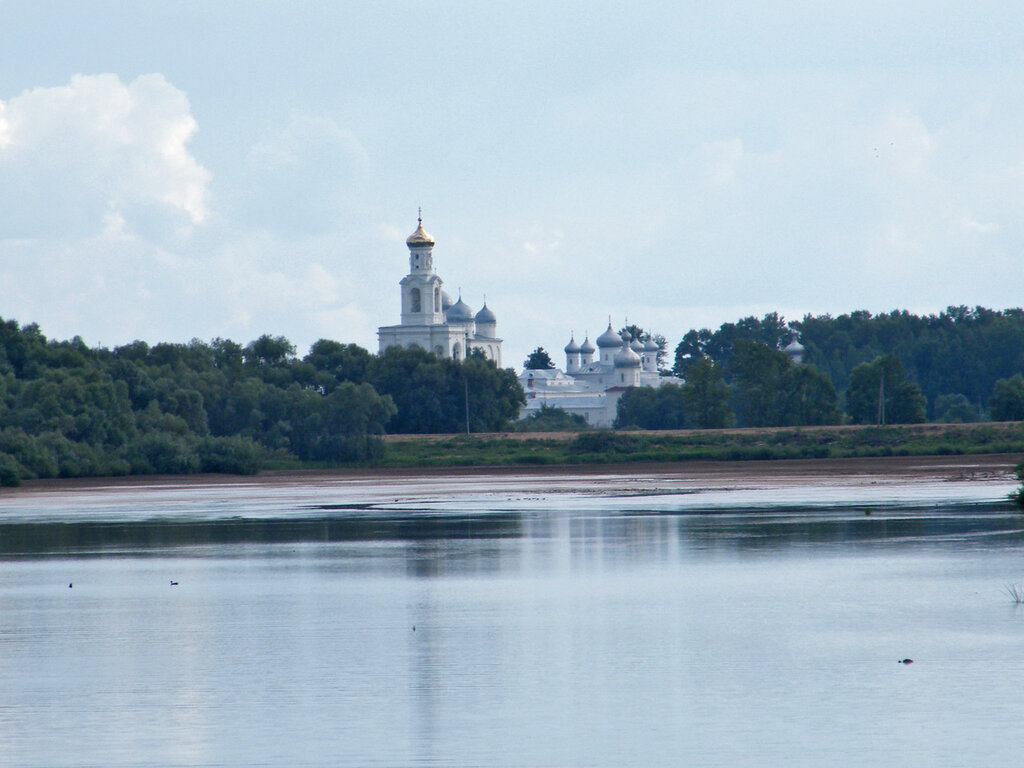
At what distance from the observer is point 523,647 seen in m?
16.2

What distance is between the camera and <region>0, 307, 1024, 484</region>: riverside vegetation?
6638cm

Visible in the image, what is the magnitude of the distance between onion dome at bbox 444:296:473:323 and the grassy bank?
63.8 meters

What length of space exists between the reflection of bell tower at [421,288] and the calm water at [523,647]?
103335mm

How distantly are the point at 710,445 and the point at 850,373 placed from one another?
180ft

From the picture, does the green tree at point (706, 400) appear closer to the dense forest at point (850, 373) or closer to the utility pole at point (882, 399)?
the dense forest at point (850, 373)

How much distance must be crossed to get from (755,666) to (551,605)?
5.01 m

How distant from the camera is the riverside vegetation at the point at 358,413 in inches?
2613

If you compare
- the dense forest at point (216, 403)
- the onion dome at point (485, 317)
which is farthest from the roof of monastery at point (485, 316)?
the dense forest at point (216, 403)

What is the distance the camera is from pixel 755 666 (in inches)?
581

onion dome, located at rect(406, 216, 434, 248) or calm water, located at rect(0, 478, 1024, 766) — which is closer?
calm water, located at rect(0, 478, 1024, 766)

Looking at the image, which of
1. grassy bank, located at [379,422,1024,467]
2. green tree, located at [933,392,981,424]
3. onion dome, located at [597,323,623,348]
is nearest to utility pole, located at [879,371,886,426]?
grassy bank, located at [379,422,1024,467]

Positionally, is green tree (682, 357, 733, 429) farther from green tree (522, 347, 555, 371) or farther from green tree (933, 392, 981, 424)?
green tree (522, 347, 555, 371)

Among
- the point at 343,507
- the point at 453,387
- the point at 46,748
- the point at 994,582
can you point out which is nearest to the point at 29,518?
the point at 343,507

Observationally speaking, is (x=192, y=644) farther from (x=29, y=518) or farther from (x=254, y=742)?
(x=29, y=518)
